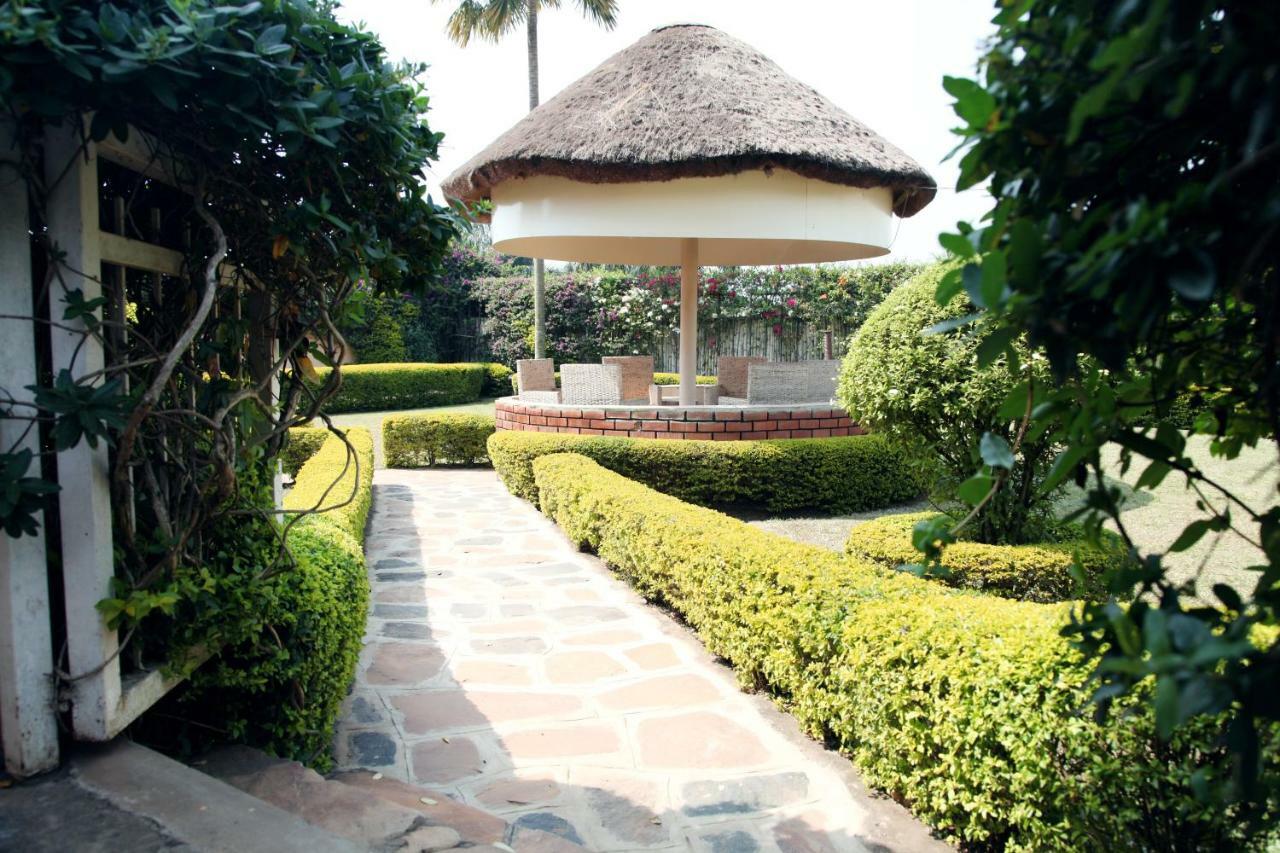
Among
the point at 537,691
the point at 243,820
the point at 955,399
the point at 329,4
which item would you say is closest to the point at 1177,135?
the point at 329,4

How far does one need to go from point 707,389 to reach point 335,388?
30.2 ft

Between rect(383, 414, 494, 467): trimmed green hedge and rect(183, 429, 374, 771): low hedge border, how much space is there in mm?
7866

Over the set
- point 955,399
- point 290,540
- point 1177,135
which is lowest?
point 290,540

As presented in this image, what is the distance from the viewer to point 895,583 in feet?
12.0

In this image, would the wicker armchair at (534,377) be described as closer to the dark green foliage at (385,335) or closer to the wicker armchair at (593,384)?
the wicker armchair at (593,384)

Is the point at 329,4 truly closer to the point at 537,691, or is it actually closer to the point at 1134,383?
the point at 1134,383

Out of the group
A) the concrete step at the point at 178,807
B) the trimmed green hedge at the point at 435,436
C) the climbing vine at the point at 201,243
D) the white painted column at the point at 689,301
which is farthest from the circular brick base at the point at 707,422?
the concrete step at the point at 178,807

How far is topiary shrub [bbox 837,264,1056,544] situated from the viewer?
16.9 ft

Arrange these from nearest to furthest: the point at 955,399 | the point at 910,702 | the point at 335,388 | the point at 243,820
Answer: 1. the point at 243,820
2. the point at 335,388
3. the point at 910,702
4. the point at 955,399

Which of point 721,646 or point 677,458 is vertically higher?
point 677,458

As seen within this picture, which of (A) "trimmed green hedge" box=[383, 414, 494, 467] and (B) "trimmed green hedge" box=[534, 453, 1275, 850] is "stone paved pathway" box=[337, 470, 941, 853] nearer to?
(B) "trimmed green hedge" box=[534, 453, 1275, 850]

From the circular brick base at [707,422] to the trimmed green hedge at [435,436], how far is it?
2.51 metres

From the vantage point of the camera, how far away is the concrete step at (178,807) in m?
1.89

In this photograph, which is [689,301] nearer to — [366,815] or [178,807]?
[366,815]
